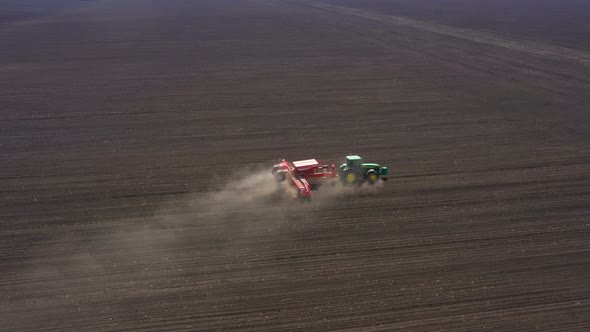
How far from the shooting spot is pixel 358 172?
2391 centimetres

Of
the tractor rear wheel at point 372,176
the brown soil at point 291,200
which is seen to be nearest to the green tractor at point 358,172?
the tractor rear wheel at point 372,176

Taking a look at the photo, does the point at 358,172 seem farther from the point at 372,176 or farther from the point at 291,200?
the point at 291,200

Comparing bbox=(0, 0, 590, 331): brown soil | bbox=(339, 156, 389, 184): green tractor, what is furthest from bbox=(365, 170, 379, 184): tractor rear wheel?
bbox=(0, 0, 590, 331): brown soil

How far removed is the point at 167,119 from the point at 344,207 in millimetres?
17170

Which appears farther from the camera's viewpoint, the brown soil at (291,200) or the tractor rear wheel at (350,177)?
the tractor rear wheel at (350,177)

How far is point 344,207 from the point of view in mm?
21844

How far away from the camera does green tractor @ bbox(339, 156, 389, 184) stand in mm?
23812

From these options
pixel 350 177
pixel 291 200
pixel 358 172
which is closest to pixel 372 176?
pixel 358 172

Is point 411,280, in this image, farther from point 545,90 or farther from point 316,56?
point 316,56

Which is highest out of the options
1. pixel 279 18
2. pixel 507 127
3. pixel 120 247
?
pixel 279 18

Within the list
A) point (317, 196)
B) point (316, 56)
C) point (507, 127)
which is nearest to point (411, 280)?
point (317, 196)

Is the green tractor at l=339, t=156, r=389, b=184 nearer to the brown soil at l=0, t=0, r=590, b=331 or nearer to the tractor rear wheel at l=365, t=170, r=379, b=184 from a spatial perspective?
the tractor rear wheel at l=365, t=170, r=379, b=184

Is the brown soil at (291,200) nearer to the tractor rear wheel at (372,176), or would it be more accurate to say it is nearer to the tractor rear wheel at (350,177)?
the tractor rear wheel at (372,176)

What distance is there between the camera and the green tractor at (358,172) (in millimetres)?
23812
